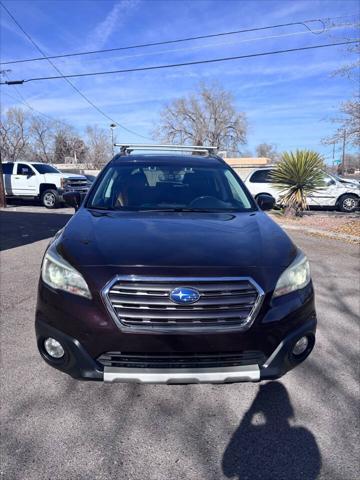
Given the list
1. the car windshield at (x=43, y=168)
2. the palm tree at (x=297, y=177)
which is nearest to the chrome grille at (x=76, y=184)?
the car windshield at (x=43, y=168)

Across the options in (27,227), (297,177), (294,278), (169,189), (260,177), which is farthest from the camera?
(260,177)

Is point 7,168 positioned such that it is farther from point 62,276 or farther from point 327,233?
point 62,276

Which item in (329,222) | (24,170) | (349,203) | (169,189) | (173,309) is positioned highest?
(24,170)

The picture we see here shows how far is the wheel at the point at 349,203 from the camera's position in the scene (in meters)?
14.8

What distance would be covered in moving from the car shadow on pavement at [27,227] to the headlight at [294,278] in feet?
21.6

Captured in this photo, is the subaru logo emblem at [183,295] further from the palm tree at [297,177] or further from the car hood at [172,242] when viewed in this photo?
the palm tree at [297,177]

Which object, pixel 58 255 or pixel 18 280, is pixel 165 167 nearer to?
pixel 58 255

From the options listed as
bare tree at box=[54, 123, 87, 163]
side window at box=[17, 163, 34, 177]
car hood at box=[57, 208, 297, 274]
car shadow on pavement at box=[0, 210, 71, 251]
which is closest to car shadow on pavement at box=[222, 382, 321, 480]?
car hood at box=[57, 208, 297, 274]

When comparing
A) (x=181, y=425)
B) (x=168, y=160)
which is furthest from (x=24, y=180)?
(x=181, y=425)

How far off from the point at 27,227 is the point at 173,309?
30.2ft

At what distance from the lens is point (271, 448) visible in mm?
2271

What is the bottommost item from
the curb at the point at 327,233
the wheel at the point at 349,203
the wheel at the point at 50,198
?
the curb at the point at 327,233

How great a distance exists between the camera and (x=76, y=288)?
2.24m

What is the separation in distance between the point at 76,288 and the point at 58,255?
13.0 inches
